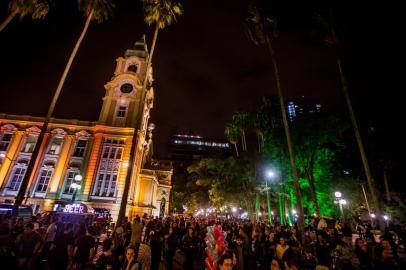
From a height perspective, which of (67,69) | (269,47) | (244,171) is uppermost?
(269,47)

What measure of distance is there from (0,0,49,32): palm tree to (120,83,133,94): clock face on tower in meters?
18.9

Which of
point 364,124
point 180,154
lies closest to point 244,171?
point 364,124

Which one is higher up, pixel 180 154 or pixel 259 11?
pixel 180 154

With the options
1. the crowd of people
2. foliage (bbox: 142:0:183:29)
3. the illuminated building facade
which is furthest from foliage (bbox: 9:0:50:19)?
the crowd of people

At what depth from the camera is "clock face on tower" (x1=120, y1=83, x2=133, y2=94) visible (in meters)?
36.5

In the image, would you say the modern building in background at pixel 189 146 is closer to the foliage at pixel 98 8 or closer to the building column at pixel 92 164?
the building column at pixel 92 164

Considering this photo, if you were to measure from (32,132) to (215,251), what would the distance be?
122 ft

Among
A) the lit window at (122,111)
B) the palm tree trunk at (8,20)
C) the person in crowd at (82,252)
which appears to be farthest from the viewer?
the lit window at (122,111)

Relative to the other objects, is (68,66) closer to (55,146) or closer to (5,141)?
(55,146)

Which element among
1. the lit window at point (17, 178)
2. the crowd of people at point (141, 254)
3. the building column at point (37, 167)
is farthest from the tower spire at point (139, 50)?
the crowd of people at point (141, 254)

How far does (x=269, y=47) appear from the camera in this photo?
2134 cm

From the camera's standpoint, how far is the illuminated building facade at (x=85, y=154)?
30.4m

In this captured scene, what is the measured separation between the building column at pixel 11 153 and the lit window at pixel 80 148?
8005mm

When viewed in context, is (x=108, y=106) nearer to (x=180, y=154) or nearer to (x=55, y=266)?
(x=55, y=266)
